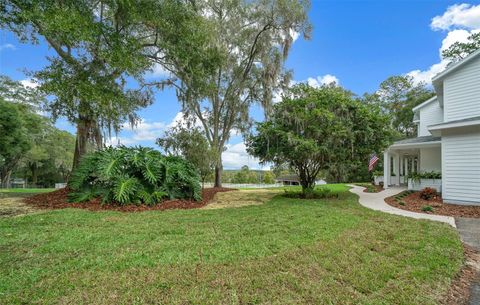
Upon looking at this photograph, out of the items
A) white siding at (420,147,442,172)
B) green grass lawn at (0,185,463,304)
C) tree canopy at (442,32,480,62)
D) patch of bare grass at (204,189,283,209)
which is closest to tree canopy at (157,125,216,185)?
patch of bare grass at (204,189,283,209)

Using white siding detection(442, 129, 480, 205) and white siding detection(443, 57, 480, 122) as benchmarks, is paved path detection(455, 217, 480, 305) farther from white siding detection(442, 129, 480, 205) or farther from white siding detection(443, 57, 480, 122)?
white siding detection(443, 57, 480, 122)

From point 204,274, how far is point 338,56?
14.8 metres

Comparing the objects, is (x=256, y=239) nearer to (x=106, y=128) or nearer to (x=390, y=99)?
(x=106, y=128)

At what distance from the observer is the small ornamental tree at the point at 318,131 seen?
29.7ft

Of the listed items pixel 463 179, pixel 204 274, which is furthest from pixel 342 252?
pixel 463 179

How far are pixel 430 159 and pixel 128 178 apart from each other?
15612mm

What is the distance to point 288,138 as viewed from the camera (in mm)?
8836

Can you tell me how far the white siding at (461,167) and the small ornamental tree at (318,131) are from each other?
80.2 inches

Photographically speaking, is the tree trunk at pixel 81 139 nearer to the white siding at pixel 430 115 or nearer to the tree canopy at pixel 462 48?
the white siding at pixel 430 115

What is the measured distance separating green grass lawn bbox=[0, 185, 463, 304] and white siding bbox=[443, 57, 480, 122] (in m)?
7.28

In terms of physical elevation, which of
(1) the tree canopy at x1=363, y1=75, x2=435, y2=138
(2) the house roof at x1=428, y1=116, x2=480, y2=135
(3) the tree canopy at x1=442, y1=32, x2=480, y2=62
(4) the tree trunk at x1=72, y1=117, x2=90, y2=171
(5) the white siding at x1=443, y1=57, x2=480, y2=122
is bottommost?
(4) the tree trunk at x1=72, y1=117, x2=90, y2=171

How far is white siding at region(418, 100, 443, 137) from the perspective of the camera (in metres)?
15.9

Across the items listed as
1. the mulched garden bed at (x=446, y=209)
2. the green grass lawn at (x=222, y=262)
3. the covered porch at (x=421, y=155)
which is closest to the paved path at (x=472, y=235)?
the green grass lawn at (x=222, y=262)

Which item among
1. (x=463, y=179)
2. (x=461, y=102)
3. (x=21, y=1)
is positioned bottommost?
(x=463, y=179)
